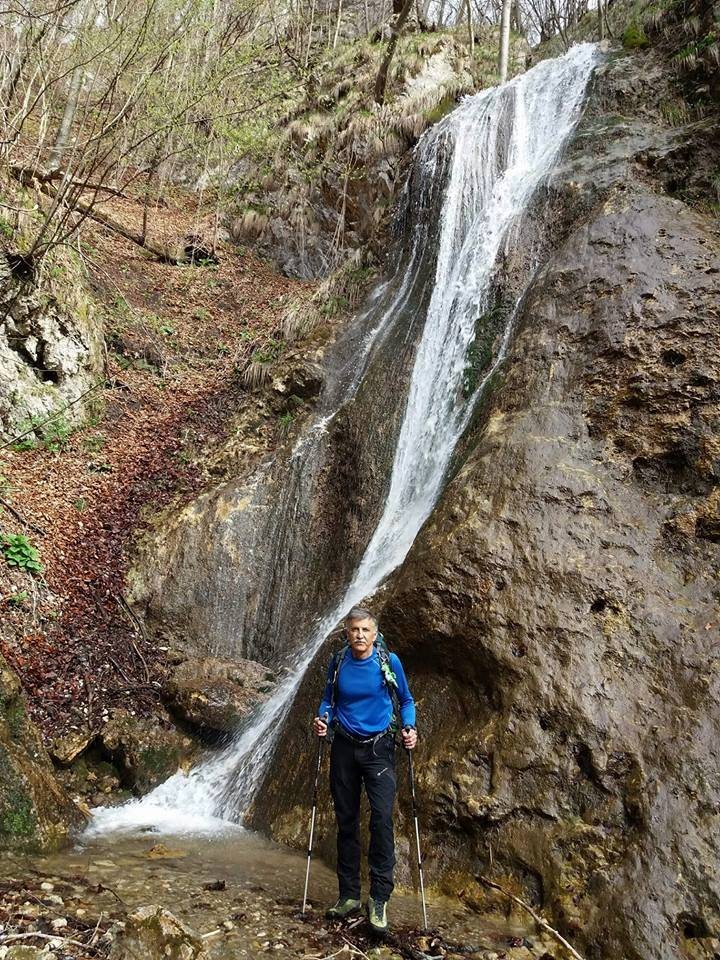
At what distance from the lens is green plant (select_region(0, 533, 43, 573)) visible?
26.2ft

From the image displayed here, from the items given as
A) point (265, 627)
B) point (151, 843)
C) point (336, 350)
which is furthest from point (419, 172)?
point (151, 843)

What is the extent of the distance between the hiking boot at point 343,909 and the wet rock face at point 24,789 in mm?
2295

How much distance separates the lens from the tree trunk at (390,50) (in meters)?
15.4

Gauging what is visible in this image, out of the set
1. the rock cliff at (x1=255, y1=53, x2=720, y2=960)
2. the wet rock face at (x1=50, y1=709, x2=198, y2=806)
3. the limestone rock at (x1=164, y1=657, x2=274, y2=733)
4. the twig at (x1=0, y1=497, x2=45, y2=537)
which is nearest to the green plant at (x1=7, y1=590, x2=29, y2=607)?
the twig at (x1=0, y1=497, x2=45, y2=537)

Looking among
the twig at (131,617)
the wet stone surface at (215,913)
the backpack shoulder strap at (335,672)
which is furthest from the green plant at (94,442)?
the backpack shoulder strap at (335,672)

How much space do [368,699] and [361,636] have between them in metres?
0.41

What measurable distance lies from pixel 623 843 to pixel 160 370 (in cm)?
1120

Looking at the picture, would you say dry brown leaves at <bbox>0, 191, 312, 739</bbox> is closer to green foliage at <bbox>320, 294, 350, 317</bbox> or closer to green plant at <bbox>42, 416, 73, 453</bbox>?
green plant at <bbox>42, 416, 73, 453</bbox>

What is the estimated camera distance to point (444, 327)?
9711mm

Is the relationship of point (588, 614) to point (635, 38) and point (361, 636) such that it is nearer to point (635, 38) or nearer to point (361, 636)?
point (361, 636)

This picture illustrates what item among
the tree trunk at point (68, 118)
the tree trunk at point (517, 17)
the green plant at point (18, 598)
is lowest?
the green plant at point (18, 598)

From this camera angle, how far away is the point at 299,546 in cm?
946

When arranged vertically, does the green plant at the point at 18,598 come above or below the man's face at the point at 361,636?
below

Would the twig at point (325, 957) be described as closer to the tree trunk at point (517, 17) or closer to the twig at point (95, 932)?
the twig at point (95, 932)
